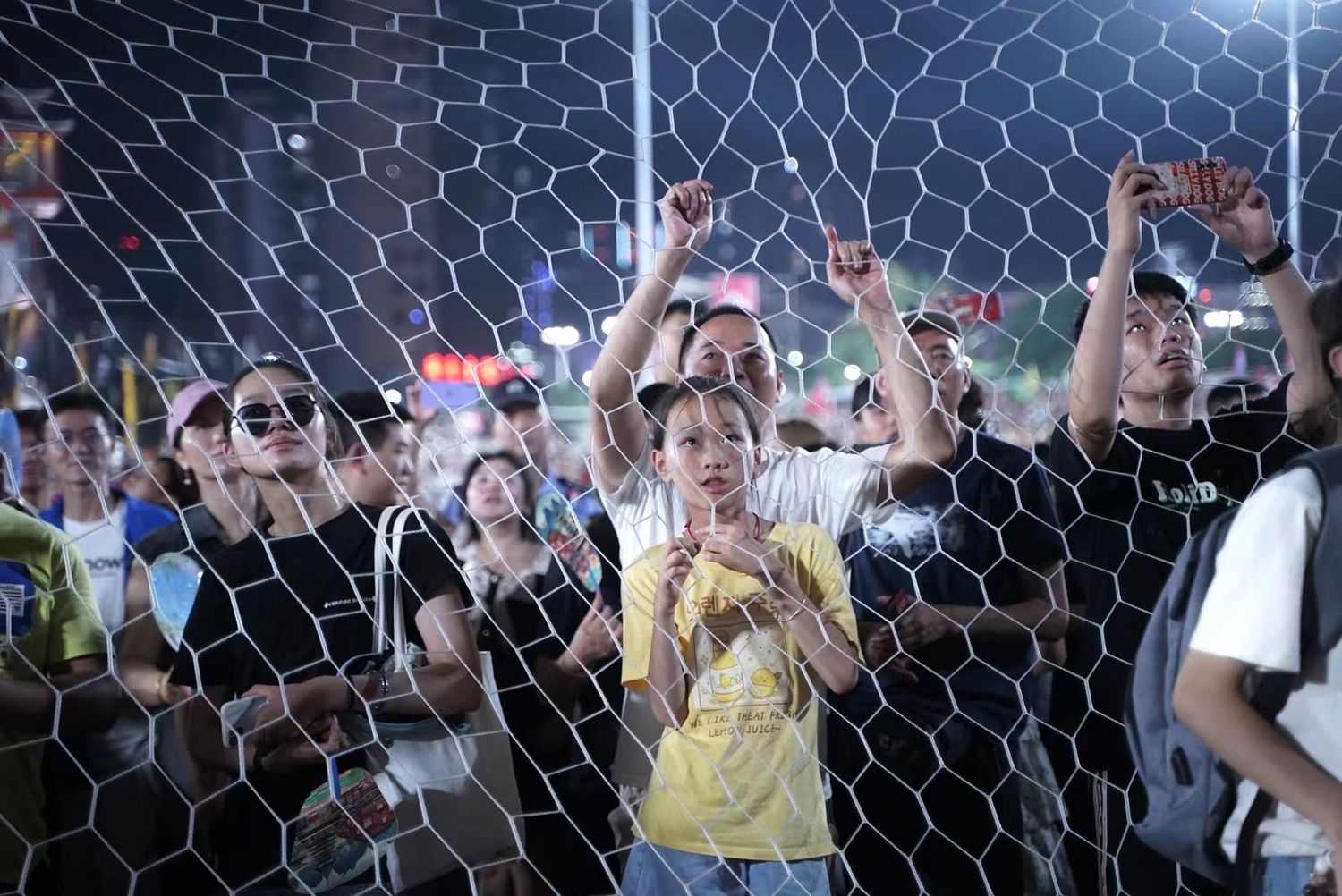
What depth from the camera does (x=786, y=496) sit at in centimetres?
109

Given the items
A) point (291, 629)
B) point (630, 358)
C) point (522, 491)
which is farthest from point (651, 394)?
A: point (291, 629)

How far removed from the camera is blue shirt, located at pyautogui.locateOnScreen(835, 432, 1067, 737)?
111cm

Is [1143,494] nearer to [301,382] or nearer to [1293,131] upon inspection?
[1293,131]

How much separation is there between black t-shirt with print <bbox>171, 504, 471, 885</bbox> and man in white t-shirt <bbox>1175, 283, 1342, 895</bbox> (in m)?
0.62

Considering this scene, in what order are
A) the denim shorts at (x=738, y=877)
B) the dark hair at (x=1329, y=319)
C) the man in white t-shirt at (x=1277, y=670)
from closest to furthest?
the man in white t-shirt at (x=1277, y=670)
the dark hair at (x=1329, y=319)
the denim shorts at (x=738, y=877)

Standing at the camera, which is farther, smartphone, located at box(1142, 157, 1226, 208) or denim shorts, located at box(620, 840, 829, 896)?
smartphone, located at box(1142, 157, 1226, 208)

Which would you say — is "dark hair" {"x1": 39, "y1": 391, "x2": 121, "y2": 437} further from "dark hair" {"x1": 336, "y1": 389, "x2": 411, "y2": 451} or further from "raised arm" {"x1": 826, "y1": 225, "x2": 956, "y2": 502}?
"raised arm" {"x1": 826, "y1": 225, "x2": 956, "y2": 502}

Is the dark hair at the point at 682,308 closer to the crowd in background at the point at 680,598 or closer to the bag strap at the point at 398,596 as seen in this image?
the crowd in background at the point at 680,598

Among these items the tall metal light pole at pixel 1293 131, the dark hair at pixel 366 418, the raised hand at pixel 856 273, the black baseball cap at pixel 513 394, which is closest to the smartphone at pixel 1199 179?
the tall metal light pole at pixel 1293 131

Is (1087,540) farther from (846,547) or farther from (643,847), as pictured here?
(643,847)

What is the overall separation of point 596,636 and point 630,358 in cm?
26

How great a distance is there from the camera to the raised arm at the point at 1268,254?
111 centimetres

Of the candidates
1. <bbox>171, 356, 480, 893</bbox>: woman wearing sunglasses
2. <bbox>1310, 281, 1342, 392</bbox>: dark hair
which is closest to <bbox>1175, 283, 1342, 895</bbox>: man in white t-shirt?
<bbox>1310, 281, 1342, 392</bbox>: dark hair

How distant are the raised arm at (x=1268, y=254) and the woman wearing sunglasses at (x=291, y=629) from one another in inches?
31.7
